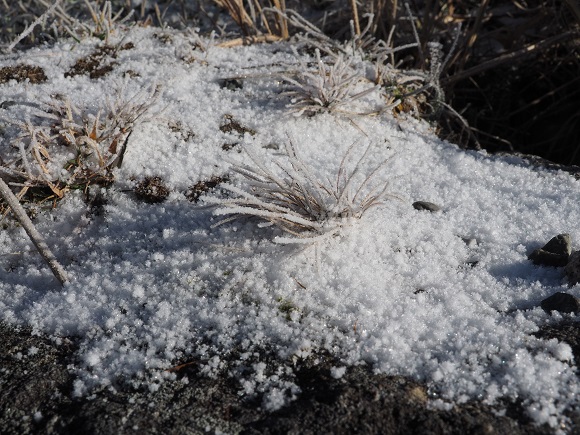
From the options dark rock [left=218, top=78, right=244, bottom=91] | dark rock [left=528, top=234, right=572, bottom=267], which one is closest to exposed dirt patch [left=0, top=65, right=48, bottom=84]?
dark rock [left=218, top=78, right=244, bottom=91]

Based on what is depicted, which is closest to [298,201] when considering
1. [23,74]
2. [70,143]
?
[70,143]

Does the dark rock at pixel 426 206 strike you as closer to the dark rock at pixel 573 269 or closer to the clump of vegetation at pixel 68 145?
the dark rock at pixel 573 269

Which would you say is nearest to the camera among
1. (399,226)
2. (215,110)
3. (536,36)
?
(399,226)

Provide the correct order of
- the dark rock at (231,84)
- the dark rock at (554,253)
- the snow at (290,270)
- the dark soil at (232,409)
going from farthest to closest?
the dark rock at (231,84) < the dark rock at (554,253) < the snow at (290,270) < the dark soil at (232,409)

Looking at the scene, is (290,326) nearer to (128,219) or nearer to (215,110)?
(128,219)

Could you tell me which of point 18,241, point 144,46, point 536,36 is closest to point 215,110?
point 144,46

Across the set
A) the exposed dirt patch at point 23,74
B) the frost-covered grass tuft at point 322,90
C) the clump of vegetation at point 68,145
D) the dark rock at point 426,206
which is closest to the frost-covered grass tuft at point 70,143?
the clump of vegetation at point 68,145
